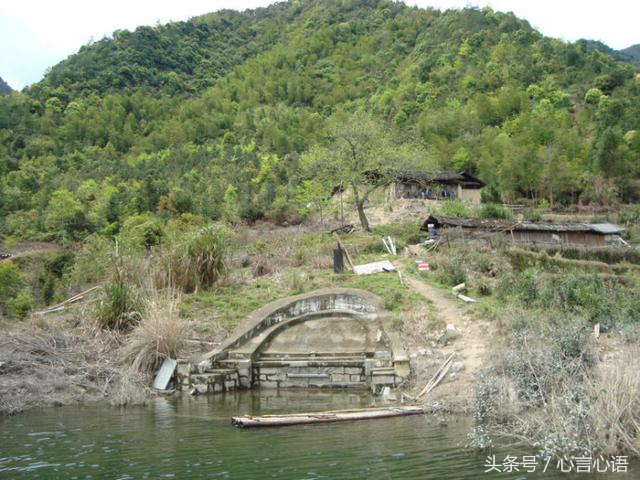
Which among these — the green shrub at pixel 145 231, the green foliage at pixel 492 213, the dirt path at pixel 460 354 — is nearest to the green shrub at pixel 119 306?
the dirt path at pixel 460 354

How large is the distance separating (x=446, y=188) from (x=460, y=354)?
32.5 meters

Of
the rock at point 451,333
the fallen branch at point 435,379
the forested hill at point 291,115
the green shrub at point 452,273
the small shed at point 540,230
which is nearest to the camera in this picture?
the fallen branch at point 435,379

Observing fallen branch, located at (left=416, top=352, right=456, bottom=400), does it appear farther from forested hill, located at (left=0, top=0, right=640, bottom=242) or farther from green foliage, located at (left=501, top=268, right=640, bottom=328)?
forested hill, located at (left=0, top=0, right=640, bottom=242)

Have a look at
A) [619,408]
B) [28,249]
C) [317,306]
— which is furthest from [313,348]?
[28,249]

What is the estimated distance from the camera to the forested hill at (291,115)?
4234 cm

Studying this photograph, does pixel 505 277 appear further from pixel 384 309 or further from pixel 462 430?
pixel 462 430

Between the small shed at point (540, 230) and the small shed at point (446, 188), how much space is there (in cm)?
968

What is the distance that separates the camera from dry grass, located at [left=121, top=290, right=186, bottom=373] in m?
14.3

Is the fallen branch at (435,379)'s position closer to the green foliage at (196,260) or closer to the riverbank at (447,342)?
the riverbank at (447,342)

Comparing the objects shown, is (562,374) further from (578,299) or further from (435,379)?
(578,299)

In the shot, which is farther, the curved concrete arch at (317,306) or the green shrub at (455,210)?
the green shrub at (455,210)

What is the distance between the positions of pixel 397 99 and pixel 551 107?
19774mm

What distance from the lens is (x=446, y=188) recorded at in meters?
45.0

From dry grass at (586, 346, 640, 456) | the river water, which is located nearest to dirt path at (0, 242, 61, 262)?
the river water
